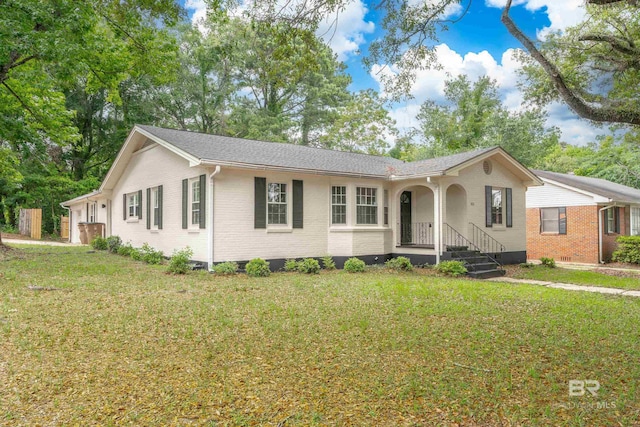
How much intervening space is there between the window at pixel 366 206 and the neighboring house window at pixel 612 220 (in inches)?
439

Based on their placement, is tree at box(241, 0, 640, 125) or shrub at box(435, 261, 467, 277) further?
shrub at box(435, 261, 467, 277)

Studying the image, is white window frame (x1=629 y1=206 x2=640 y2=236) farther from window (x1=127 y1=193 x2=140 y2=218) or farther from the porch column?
window (x1=127 y1=193 x2=140 y2=218)

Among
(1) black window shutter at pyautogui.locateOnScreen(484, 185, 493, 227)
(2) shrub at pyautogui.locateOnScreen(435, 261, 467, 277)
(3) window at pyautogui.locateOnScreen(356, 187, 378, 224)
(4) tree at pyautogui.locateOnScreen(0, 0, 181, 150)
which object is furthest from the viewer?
(1) black window shutter at pyautogui.locateOnScreen(484, 185, 493, 227)

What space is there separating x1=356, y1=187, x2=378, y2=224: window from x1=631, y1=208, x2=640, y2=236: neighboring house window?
567 inches

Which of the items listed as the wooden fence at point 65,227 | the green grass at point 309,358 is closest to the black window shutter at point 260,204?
the green grass at point 309,358

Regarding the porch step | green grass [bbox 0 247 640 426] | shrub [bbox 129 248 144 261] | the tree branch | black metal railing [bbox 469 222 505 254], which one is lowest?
the porch step

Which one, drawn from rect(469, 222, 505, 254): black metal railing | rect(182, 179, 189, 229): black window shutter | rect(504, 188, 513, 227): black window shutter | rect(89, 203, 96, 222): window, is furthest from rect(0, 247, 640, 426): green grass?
rect(89, 203, 96, 222): window

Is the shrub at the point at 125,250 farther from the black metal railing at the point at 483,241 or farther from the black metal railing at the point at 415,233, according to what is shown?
the black metal railing at the point at 483,241

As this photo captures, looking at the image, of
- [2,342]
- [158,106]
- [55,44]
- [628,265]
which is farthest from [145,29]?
[628,265]

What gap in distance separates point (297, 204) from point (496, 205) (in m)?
7.67

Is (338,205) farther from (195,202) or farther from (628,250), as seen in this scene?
(628,250)

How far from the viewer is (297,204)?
1220cm

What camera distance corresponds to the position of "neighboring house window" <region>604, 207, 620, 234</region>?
57.8 feet

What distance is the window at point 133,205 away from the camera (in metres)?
15.9
